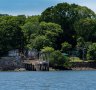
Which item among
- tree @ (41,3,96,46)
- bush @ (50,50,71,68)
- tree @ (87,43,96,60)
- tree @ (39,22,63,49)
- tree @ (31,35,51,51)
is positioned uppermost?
tree @ (41,3,96,46)

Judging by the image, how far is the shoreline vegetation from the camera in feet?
490

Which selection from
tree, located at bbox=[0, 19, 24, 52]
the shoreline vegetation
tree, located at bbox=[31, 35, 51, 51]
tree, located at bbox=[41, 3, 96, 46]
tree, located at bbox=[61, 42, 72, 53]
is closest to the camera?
the shoreline vegetation

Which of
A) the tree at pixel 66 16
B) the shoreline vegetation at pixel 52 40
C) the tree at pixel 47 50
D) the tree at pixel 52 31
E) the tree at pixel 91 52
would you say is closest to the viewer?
the tree at pixel 47 50

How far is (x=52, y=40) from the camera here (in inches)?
6363

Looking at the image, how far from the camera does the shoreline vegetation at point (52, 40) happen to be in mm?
149375

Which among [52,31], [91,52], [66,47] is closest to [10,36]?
[52,31]

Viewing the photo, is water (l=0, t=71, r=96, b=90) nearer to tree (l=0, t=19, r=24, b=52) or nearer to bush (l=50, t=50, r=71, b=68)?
bush (l=50, t=50, r=71, b=68)

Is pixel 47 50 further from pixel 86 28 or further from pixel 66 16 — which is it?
pixel 66 16

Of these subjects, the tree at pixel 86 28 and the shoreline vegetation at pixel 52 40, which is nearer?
the shoreline vegetation at pixel 52 40

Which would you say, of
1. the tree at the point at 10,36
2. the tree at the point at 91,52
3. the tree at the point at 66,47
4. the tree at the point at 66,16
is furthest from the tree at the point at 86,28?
the tree at the point at 10,36

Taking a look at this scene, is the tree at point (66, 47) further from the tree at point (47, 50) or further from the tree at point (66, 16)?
the tree at point (47, 50)

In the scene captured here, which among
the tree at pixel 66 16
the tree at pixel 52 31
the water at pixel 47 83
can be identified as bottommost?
the water at pixel 47 83

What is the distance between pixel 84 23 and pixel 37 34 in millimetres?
13429

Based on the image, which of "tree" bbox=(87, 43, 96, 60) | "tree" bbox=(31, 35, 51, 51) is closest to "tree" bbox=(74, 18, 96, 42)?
"tree" bbox=(87, 43, 96, 60)
